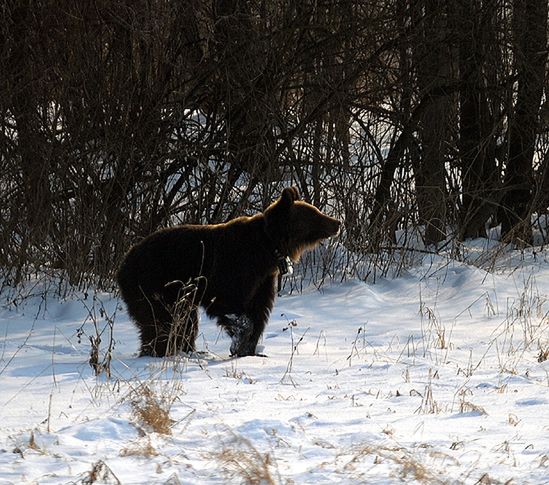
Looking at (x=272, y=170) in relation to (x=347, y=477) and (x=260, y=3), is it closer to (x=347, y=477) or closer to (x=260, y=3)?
(x=260, y=3)

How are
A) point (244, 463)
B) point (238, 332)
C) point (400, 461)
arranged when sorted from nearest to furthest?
point (244, 463)
point (400, 461)
point (238, 332)

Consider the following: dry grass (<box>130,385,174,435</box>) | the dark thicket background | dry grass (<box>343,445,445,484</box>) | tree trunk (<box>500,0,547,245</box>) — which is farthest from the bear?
tree trunk (<box>500,0,547,245</box>)

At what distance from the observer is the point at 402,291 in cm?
1228

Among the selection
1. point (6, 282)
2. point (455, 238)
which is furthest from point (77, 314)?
point (455, 238)

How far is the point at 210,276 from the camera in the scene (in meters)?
8.66

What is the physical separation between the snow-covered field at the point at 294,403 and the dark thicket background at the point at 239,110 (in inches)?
70.2

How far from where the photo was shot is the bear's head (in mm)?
8969

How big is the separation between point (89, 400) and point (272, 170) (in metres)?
6.99

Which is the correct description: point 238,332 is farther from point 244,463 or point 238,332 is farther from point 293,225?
point 244,463

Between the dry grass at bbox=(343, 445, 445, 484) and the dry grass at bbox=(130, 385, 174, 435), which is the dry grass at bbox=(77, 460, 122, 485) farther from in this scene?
the dry grass at bbox=(343, 445, 445, 484)

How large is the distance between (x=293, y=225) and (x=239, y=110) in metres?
4.17

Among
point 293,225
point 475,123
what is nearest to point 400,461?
point 293,225

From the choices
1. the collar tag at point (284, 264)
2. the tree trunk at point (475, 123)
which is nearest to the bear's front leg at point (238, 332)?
the collar tag at point (284, 264)

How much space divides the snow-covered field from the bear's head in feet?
3.09
